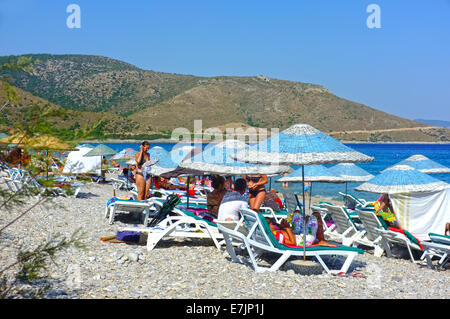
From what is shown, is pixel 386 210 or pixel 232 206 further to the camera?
pixel 386 210

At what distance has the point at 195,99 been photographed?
329 feet

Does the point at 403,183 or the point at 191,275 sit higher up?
the point at 403,183

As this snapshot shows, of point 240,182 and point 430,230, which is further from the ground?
point 240,182

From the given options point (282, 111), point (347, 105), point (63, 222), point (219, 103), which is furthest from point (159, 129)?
point (63, 222)

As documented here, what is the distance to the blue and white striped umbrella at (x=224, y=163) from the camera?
6.38m

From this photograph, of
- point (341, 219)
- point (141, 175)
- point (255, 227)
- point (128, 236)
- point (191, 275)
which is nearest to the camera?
point (191, 275)

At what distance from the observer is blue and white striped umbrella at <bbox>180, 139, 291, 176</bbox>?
20.9 feet

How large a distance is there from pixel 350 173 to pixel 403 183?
4264mm

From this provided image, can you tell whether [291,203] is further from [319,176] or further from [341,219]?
[341,219]

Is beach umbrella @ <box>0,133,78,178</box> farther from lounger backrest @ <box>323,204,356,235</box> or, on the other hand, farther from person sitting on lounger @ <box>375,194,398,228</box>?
lounger backrest @ <box>323,204,356,235</box>

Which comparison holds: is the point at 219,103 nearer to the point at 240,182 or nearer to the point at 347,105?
the point at 347,105

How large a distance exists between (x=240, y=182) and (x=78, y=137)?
3573 millimetres

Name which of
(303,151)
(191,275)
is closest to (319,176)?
(303,151)
